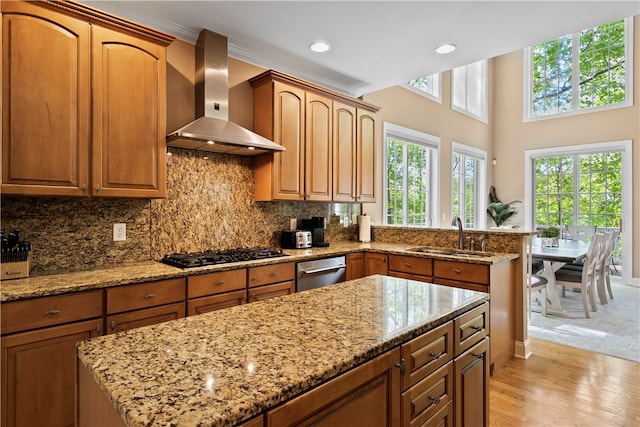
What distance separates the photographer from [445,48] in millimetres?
3092

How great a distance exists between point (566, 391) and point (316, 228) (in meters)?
2.46

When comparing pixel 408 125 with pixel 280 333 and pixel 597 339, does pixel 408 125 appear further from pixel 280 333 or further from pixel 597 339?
pixel 280 333

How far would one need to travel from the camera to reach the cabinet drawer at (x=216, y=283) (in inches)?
91.7

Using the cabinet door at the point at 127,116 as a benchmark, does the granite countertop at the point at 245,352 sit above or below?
below

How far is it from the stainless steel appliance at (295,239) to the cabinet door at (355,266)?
0.45 m

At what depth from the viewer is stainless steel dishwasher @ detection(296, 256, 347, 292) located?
2988mm

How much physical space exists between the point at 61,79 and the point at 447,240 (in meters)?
3.42

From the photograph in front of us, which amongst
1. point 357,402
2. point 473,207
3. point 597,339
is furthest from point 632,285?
point 357,402

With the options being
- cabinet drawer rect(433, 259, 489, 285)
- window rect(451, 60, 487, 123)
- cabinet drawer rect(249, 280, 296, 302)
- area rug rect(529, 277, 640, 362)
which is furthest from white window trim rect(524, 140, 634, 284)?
cabinet drawer rect(249, 280, 296, 302)

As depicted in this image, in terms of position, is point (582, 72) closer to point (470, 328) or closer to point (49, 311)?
point (470, 328)

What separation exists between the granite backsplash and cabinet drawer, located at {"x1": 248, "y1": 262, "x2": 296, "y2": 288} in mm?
638

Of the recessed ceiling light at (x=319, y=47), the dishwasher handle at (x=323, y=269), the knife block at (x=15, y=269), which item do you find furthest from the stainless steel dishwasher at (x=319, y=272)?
the recessed ceiling light at (x=319, y=47)

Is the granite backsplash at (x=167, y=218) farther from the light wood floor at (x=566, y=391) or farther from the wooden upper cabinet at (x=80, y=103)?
the light wood floor at (x=566, y=391)

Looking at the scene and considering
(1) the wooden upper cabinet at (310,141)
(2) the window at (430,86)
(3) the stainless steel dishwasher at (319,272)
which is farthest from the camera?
(2) the window at (430,86)
